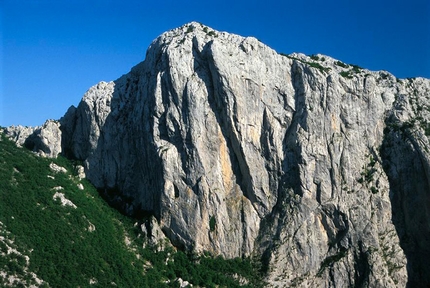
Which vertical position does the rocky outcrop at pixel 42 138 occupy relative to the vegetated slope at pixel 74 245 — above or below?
above

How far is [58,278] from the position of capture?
47.9 metres

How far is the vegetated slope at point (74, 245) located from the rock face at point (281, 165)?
8.06 feet

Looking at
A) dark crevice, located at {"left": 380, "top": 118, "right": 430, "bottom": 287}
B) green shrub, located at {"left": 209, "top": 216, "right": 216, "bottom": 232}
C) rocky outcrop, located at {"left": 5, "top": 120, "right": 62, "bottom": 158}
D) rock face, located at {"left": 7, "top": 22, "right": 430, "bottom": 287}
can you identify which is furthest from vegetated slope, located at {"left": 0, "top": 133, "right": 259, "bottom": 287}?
dark crevice, located at {"left": 380, "top": 118, "right": 430, "bottom": 287}

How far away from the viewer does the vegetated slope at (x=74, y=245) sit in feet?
160

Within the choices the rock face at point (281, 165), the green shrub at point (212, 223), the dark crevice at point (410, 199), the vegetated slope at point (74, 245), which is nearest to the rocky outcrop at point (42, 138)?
the vegetated slope at point (74, 245)

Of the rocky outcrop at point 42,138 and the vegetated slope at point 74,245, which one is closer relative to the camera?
the vegetated slope at point 74,245

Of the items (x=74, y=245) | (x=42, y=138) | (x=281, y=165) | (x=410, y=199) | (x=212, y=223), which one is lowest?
(x=74, y=245)

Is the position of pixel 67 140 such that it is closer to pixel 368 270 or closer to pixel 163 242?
pixel 163 242

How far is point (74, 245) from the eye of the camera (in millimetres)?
52312

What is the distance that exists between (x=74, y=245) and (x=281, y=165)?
24009 mm

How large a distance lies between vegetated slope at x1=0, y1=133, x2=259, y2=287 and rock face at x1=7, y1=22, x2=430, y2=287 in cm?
246

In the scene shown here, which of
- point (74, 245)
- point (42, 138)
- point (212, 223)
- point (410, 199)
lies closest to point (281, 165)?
point (212, 223)

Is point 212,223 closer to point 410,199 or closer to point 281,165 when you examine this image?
point 281,165

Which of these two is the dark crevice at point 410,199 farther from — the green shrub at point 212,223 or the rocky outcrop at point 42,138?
the rocky outcrop at point 42,138
